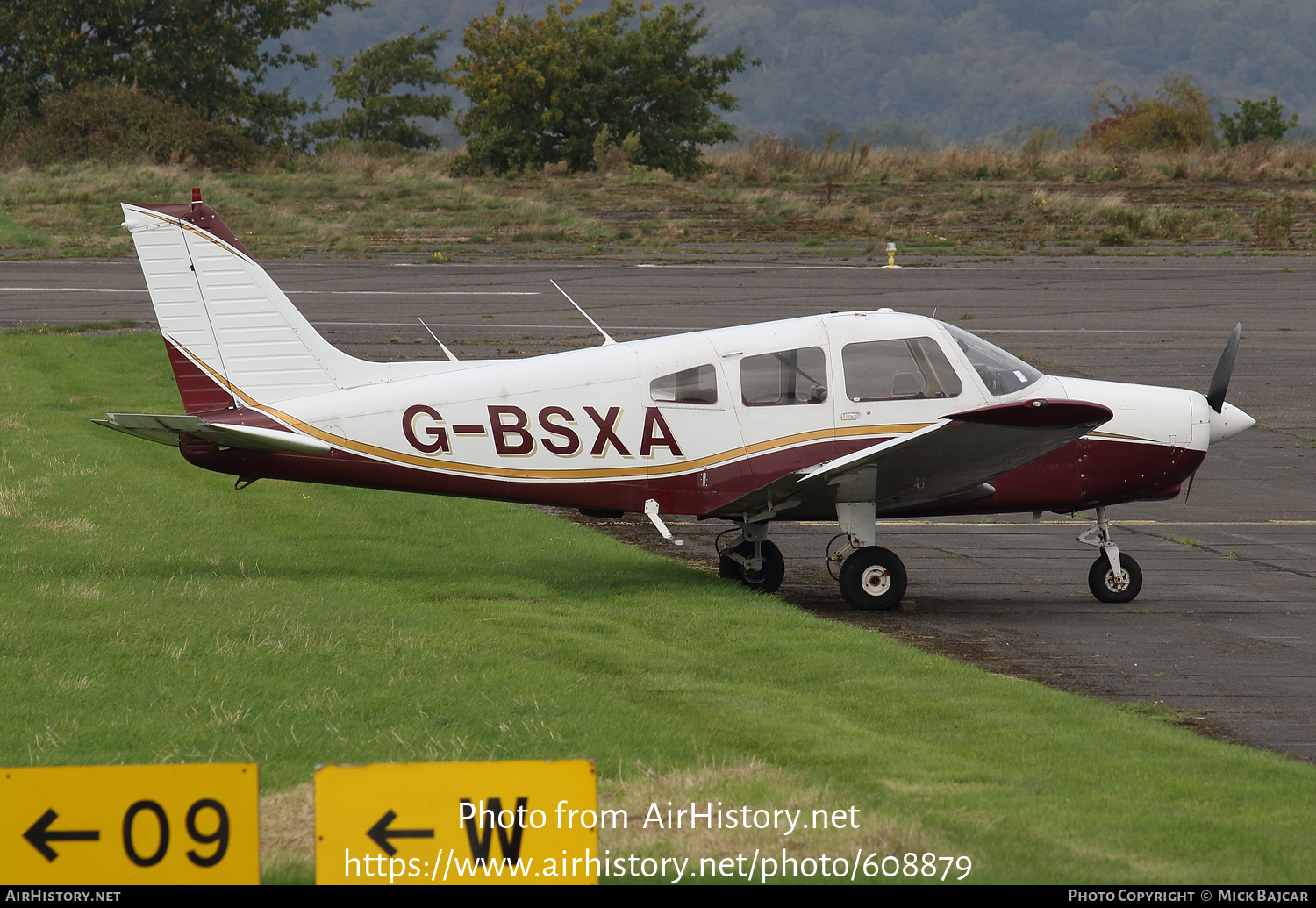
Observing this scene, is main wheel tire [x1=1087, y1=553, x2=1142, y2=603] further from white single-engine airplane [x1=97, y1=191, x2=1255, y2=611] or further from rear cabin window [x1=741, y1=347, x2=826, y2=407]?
rear cabin window [x1=741, y1=347, x2=826, y2=407]

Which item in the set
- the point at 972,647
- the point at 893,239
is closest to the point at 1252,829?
the point at 972,647

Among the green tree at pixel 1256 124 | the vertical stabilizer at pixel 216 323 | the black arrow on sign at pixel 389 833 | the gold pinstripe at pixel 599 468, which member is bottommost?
the black arrow on sign at pixel 389 833

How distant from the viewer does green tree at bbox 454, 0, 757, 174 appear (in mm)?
62000

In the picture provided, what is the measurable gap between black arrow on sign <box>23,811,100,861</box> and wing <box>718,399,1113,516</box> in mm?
7721

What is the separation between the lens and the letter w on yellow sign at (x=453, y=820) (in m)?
4.26

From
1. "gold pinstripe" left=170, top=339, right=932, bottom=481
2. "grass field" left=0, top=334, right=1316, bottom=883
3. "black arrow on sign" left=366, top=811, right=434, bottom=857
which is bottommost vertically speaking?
"grass field" left=0, top=334, right=1316, bottom=883

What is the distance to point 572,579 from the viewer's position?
40.2ft

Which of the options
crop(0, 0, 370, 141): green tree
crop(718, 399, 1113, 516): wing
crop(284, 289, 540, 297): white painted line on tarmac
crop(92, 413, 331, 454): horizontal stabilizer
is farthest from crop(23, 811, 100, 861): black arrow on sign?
crop(0, 0, 370, 141): green tree

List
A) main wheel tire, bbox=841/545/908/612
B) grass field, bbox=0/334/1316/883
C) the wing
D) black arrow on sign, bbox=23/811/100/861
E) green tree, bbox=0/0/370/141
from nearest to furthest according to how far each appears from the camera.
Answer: black arrow on sign, bbox=23/811/100/861, grass field, bbox=0/334/1316/883, the wing, main wheel tire, bbox=841/545/908/612, green tree, bbox=0/0/370/141

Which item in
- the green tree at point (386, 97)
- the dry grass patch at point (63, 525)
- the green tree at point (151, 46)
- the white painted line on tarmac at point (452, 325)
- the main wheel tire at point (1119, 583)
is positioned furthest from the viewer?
the green tree at point (386, 97)

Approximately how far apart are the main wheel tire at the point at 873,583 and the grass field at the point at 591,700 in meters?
0.83

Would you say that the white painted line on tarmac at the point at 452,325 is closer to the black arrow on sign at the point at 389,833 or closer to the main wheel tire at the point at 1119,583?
the main wheel tire at the point at 1119,583

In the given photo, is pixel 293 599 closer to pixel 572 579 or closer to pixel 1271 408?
pixel 572 579

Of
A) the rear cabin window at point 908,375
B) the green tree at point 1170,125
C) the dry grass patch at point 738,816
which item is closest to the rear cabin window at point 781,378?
the rear cabin window at point 908,375
